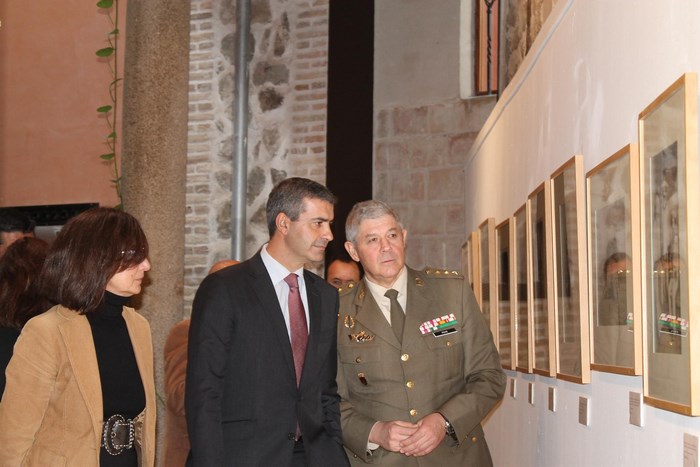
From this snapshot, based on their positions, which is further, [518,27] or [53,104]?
[53,104]

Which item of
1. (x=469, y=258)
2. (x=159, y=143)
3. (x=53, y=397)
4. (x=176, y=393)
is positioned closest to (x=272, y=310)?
(x=53, y=397)

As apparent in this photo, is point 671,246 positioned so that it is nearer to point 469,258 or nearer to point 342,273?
point 342,273

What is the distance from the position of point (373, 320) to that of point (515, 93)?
163 centimetres

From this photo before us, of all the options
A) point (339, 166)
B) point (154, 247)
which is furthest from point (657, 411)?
point (339, 166)

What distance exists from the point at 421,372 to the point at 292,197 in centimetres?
82

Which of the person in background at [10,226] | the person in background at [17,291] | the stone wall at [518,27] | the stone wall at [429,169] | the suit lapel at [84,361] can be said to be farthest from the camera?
the stone wall at [429,169]

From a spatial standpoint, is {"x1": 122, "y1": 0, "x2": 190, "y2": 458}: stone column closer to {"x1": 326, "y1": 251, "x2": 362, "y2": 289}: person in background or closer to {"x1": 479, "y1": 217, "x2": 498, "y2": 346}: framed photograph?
{"x1": 326, "y1": 251, "x2": 362, "y2": 289}: person in background

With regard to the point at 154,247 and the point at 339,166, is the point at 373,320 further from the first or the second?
the point at 339,166

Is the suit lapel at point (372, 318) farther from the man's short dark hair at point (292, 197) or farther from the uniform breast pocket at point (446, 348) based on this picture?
the man's short dark hair at point (292, 197)

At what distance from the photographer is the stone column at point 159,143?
613 cm

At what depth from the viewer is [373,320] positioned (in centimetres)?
365

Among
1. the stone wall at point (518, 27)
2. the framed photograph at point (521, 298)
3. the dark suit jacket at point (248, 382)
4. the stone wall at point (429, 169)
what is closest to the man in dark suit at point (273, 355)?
the dark suit jacket at point (248, 382)

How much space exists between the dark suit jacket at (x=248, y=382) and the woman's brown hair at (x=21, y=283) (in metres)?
0.60

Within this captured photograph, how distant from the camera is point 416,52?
824 cm
